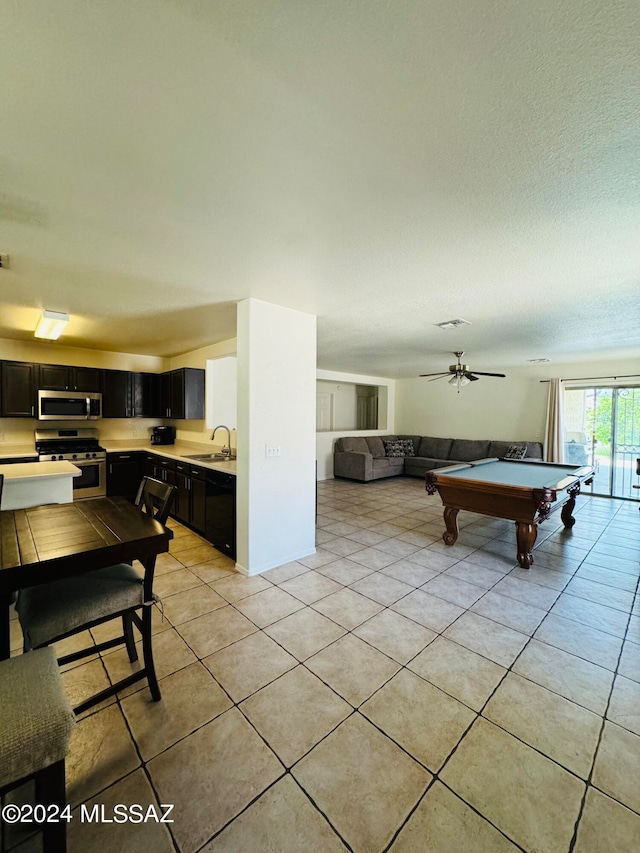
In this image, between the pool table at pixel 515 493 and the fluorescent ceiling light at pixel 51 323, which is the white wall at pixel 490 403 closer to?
the pool table at pixel 515 493

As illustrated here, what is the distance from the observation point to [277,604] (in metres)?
2.68

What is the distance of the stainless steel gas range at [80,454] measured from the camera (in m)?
4.62

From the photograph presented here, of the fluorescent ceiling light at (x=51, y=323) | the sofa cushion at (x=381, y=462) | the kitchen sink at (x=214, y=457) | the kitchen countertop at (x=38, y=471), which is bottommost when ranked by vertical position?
the sofa cushion at (x=381, y=462)

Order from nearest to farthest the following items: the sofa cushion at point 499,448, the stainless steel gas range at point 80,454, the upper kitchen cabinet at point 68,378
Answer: the stainless steel gas range at point 80,454
the upper kitchen cabinet at point 68,378
the sofa cushion at point 499,448

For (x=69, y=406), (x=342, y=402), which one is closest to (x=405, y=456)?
(x=342, y=402)

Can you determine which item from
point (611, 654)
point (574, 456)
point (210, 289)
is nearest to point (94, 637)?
point (210, 289)

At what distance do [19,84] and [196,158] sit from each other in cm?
53

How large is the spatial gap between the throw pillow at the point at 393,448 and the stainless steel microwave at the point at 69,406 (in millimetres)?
5882

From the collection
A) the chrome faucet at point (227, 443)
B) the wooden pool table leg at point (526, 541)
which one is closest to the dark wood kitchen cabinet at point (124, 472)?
the chrome faucet at point (227, 443)

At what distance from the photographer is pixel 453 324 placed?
3838 mm

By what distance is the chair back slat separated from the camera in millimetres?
2033

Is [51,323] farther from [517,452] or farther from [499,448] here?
[499,448]

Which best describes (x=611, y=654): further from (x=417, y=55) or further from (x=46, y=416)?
(x=46, y=416)

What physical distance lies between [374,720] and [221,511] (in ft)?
7.68
